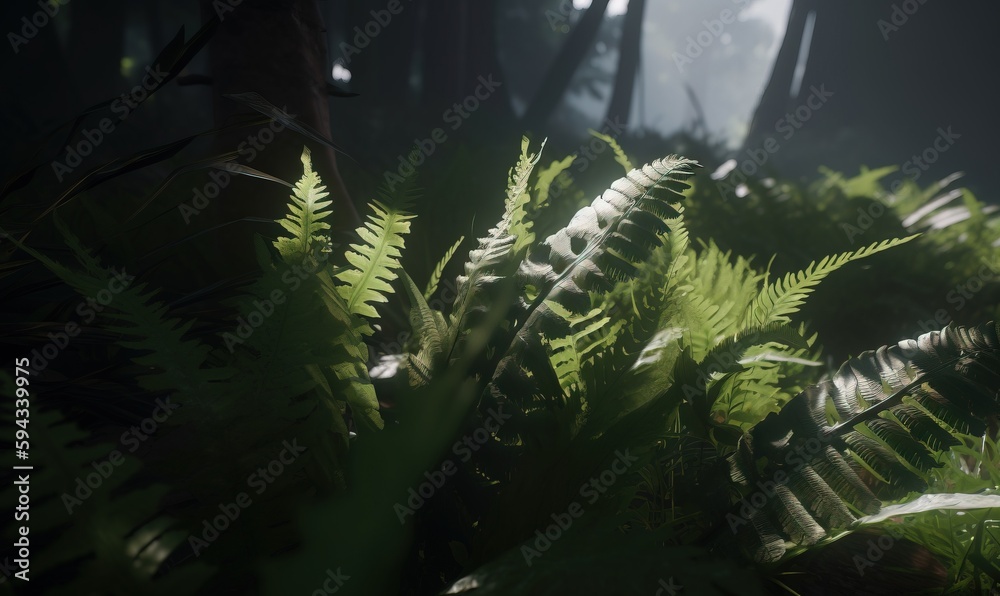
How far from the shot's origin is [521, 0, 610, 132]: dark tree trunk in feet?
52.0

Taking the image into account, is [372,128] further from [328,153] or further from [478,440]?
[478,440]

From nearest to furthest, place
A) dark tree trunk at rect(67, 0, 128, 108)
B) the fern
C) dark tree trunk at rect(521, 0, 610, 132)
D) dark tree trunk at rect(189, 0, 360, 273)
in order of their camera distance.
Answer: the fern
dark tree trunk at rect(189, 0, 360, 273)
dark tree trunk at rect(67, 0, 128, 108)
dark tree trunk at rect(521, 0, 610, 132)

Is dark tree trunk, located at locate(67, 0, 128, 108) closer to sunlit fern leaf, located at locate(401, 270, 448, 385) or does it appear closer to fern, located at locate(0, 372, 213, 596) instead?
sunlit fern leaf, located at locate(401, 270, 448, 385)

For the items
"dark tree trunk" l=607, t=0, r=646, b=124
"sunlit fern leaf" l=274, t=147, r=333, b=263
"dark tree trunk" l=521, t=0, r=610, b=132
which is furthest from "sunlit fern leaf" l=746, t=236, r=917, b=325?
"dark tree trunk" l=607, t=0, r=646, b=124

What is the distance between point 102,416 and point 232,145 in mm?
1190

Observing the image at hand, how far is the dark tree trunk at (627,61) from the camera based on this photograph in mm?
19997

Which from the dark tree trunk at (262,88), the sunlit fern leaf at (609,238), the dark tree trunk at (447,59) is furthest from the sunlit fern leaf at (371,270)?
the dark tree trunk at (447,59)

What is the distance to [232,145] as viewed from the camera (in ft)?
7.36

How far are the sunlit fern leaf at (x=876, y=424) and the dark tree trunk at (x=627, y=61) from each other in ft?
64.2

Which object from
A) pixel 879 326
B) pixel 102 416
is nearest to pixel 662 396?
pixel 102 416

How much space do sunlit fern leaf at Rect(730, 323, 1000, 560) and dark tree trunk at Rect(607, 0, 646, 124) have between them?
1957 centimetres

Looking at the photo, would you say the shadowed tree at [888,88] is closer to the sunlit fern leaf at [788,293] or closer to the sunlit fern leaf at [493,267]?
the sunlit fern leaf at [788,293]

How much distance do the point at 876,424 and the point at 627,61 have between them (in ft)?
71.0

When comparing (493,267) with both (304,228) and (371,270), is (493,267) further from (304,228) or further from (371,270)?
(304,228)
